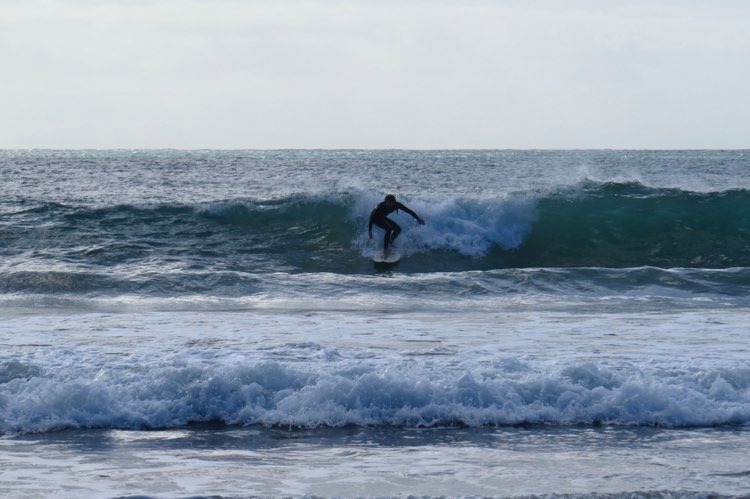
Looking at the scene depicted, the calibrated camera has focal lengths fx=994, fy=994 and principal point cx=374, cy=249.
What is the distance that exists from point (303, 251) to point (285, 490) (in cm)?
1502

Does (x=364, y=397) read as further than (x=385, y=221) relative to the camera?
No

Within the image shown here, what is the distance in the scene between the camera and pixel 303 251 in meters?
20.7

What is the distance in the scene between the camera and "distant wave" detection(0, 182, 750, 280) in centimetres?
1967

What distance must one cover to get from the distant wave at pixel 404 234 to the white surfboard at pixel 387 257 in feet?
0.89

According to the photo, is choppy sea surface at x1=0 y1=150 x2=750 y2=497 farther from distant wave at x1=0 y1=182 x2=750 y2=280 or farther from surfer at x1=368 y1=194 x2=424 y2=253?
surfer at x1=368 y1=194 x2=424 y2=253

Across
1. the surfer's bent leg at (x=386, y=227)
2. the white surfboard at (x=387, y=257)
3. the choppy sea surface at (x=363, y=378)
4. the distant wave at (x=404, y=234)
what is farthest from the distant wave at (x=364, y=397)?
the white surfboard at (x=387, y=257)

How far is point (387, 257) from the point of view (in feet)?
65.1

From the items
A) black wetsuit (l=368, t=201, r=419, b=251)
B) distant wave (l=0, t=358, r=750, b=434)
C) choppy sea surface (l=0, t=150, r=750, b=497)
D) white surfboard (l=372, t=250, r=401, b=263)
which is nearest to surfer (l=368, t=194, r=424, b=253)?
black wetsuit (l=368, t=201, r=419, b=251)

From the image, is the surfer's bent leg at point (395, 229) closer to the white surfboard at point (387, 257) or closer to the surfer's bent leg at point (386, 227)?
the surfer's bent leg at point (386, 227)

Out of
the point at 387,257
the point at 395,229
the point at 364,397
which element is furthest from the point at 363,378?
the point at 387,257

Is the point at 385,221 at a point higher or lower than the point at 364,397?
higher

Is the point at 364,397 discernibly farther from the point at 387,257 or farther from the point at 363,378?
the point at 387,257

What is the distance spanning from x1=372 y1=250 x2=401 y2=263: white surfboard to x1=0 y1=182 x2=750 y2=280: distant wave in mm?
270

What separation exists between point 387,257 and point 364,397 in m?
12.1
